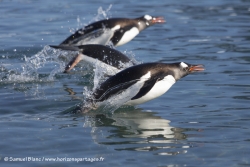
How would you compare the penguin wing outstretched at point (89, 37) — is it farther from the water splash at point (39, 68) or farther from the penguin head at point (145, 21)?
the penguin head at point (145, 21)

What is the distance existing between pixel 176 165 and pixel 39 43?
23.6 ft

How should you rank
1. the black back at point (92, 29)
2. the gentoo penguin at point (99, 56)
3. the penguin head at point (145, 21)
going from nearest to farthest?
1. the gentoo penguin at point (99, 56)
2. the black back at point (92, 29)
3. the penguin head at point (145, 21)

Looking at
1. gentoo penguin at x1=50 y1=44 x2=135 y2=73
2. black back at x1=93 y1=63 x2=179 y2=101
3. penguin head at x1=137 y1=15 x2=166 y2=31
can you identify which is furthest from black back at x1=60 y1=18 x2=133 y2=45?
black back at x1=93 y1=63 x2=179 y2=101

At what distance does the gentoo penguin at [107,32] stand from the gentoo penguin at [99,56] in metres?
1.29

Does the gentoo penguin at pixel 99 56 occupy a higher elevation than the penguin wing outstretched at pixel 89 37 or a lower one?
lower

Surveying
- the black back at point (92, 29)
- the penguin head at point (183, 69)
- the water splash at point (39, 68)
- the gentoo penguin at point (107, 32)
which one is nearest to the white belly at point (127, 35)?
the gentoo penguin at point (107, 32)

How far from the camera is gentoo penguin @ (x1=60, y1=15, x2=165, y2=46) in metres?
11.9

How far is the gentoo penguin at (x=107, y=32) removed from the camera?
39.0 ft

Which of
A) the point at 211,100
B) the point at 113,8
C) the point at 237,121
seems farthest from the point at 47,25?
the point at 237,121

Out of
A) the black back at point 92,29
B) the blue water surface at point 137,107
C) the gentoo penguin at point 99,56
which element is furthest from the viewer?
the black back at point 92,29

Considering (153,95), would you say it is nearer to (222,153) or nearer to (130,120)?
(130,120)

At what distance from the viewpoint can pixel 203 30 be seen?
47.2 ft

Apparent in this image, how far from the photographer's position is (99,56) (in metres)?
10.3

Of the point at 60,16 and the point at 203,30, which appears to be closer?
the point at 203,30
